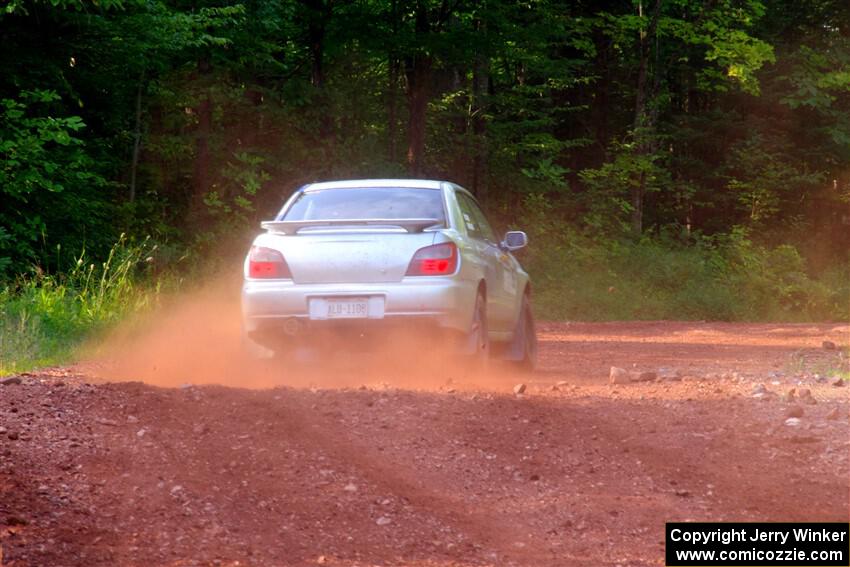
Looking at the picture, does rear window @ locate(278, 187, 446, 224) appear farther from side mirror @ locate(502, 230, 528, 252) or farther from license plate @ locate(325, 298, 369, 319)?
side mirror @ locate(502, 230, 528, 252)

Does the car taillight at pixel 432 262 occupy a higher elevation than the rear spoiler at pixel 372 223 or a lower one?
lower

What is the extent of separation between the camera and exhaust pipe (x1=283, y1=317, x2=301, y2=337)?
9.12 metres

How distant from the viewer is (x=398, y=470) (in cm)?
618

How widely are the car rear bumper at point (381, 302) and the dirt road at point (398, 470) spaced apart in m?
0.56

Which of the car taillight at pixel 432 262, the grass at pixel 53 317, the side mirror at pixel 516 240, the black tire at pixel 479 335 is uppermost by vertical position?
the car taillight at pixel 432 262

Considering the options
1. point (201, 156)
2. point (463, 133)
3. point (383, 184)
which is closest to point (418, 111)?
point (463, 133)

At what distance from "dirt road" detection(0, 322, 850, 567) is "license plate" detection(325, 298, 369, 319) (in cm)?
61

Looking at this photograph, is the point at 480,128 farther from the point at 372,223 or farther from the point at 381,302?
the point at 381,302

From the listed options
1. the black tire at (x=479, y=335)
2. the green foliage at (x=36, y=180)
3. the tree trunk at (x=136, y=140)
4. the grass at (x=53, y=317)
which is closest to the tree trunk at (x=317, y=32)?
the tree trunk at (x=136, y=140)

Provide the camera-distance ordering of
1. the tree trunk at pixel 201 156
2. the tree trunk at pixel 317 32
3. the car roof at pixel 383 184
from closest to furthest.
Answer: the car roof at pixel 383 184
the tree trunk at pixel 201 156
the tree trunk at pixel 317 32

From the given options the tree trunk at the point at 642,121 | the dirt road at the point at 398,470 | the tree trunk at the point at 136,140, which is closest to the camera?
the dirt road at the point at 398,470

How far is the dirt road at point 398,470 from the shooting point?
4.92 m

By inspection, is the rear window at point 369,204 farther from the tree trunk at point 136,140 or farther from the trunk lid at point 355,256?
the tree trunk at point 136,140

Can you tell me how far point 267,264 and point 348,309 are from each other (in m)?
0.79
